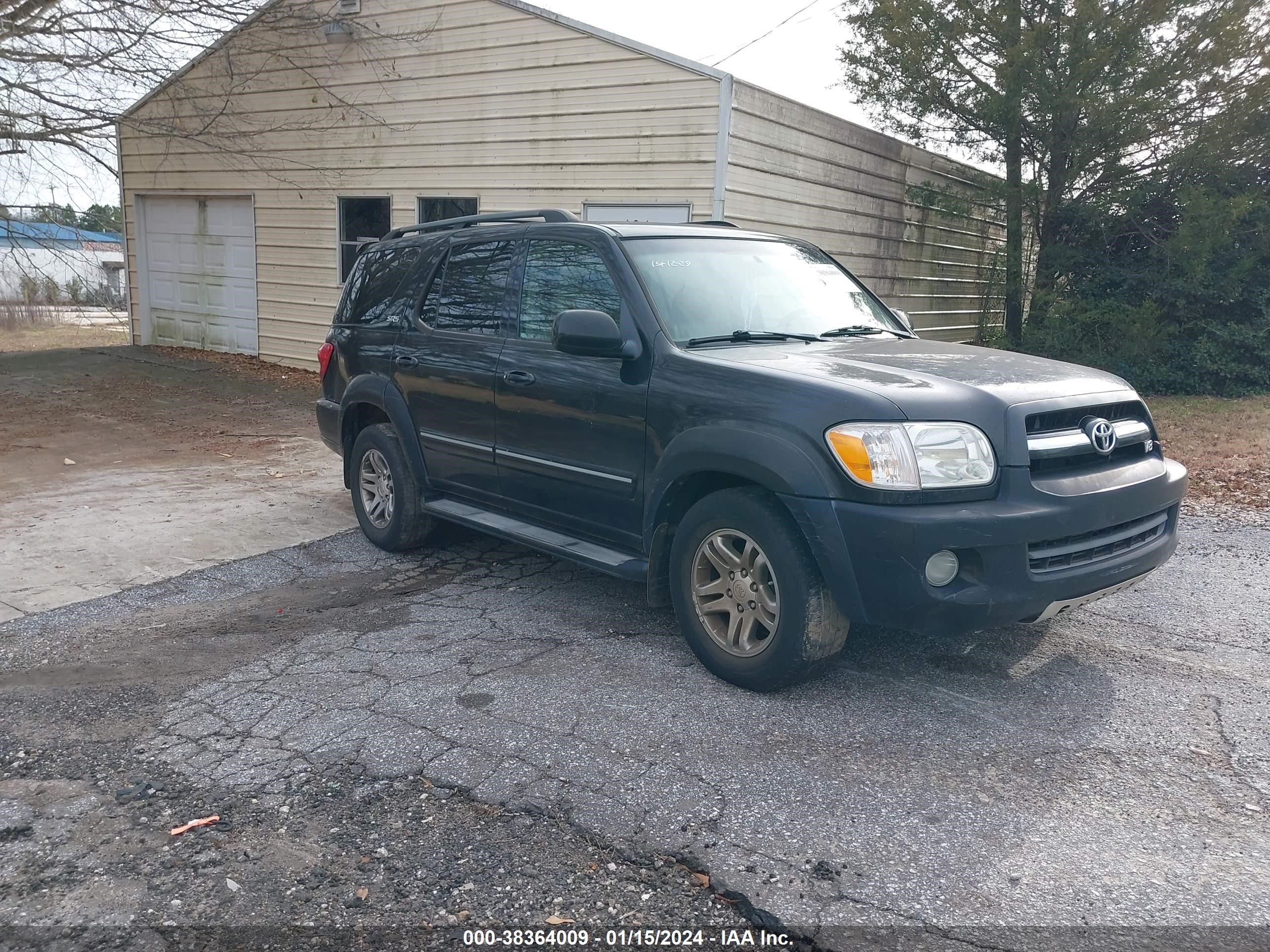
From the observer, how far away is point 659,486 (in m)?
4.20

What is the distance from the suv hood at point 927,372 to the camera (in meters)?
3.63

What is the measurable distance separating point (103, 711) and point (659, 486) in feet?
7.85

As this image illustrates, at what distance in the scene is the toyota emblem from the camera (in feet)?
12.4

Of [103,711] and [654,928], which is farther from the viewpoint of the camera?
[103,711]

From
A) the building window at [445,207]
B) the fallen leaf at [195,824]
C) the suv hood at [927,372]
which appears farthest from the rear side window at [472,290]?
the building window at [445,207]

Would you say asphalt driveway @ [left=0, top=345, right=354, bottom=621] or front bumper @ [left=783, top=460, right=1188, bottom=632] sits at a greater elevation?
front bumper @ [left=783, top=460, right=1188, bottom=632]

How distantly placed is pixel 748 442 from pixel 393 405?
2.80 metres

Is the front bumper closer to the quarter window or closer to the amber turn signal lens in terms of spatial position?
the amber turn signal lens

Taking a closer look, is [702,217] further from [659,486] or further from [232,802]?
[232,802]

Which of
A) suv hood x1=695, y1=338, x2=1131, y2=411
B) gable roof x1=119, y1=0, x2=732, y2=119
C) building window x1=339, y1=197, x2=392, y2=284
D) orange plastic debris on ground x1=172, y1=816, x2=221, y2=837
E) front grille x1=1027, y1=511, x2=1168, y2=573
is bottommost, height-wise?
orange plastic debris on ground x1=172, y1=816, x2=221, y2=837

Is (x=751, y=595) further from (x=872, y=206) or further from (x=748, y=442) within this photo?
(x=872, y=206)

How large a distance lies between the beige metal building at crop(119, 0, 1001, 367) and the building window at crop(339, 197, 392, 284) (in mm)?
34

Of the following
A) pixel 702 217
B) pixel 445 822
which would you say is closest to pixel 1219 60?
pixel 702 217

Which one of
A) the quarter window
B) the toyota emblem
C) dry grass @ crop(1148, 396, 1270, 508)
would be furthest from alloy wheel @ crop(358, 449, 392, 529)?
dry grass @ crop(1148, 396, 1270, 508)
